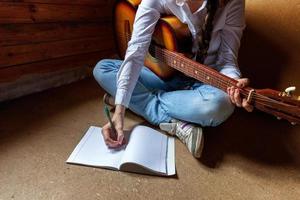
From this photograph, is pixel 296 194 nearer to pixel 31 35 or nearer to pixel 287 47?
pixel 287 47

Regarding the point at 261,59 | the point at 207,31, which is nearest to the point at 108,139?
the point at 207,31

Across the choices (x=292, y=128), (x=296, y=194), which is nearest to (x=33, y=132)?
→ (x=296, y=194)

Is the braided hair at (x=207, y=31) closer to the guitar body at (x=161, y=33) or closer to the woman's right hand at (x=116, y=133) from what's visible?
the guitar body at (x=161, y=33)

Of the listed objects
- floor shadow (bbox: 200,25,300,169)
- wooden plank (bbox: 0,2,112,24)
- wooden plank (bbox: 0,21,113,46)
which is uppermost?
wooden plank (bbox: 0,2,112,24)

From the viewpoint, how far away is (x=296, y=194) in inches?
30.3

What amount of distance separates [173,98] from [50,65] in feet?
2.23

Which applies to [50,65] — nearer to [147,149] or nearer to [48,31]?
[48,31]

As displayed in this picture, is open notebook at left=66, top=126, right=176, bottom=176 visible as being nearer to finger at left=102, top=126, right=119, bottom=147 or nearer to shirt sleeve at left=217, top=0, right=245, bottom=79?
finger at left=102, top=126, right=119, bottom=147

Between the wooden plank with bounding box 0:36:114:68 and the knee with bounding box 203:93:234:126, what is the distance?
81 cm

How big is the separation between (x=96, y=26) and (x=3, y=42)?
0.53 meters

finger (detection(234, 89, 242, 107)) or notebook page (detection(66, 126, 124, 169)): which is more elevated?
finger (detection(234, 89, 242, 107))

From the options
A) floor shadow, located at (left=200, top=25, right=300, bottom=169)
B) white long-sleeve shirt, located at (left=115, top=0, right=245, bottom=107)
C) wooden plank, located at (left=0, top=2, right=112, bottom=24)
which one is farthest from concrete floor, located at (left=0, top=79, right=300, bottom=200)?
wooden plank, located at (left=0, top=2, right=112, bottom=24)

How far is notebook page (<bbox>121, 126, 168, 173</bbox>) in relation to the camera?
0.80 m

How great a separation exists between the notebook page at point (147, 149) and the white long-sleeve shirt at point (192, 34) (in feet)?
0.41
